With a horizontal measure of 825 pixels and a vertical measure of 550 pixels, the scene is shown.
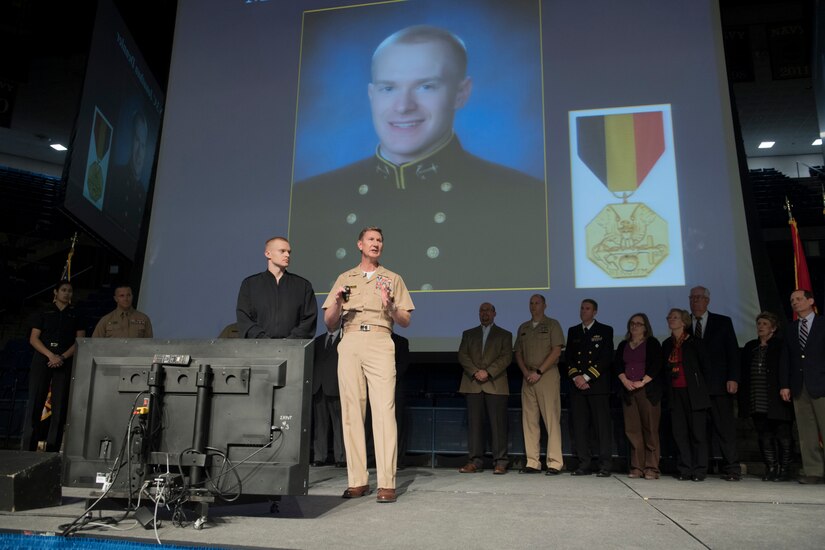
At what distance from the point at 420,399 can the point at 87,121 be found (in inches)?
182

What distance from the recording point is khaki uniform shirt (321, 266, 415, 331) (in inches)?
141

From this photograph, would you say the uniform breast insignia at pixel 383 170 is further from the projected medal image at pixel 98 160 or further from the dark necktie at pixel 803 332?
the dark necktie at pixel 803 332

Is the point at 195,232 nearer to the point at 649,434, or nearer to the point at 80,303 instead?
the point at 649,434

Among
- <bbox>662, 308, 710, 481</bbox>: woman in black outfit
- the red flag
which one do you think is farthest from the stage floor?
the red flag

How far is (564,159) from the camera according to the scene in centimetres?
588

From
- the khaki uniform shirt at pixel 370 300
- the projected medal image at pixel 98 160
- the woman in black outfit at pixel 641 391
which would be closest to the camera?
the khaki uniform shirt at pixel 370 300

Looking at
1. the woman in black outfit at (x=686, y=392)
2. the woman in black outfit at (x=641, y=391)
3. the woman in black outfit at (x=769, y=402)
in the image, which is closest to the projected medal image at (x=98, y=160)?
the woman in black outfit at (x=641, y=391)

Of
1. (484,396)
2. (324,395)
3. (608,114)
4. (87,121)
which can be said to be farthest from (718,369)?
(87,121)

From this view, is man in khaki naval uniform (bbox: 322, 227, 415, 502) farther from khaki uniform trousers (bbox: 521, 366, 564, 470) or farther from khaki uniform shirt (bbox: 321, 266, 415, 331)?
khaki uniform trousers (bbox: 521, 366, 564, 470)

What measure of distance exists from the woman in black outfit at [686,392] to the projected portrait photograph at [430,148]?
120 cm

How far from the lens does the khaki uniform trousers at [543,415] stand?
5.51 m

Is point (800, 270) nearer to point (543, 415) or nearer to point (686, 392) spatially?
point (686, 392)

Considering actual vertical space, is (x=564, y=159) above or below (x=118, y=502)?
above

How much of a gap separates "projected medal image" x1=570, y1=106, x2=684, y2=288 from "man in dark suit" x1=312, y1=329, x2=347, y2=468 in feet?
7.99
